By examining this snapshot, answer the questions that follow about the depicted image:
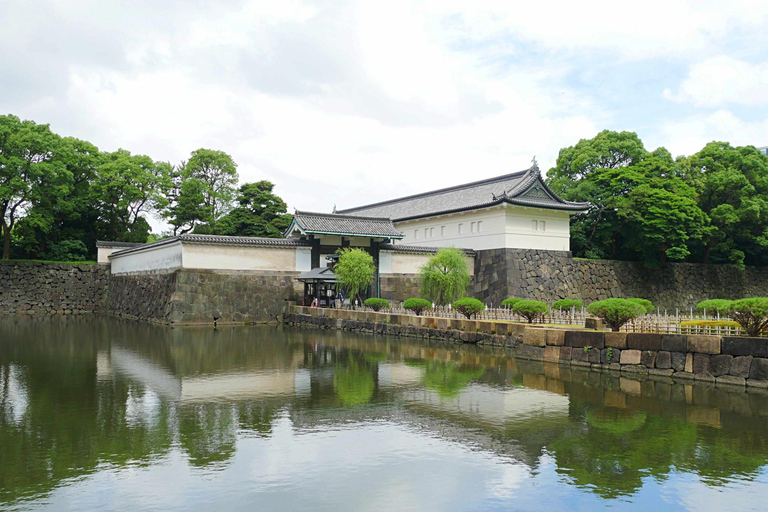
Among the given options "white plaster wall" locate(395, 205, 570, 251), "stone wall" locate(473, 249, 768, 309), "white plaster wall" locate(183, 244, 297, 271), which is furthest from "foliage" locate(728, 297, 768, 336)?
"white plaster wall" locate(183, 244, 297, 271)

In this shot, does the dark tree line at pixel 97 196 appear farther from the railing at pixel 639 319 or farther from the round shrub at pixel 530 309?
the round shrub at pixel 530 309

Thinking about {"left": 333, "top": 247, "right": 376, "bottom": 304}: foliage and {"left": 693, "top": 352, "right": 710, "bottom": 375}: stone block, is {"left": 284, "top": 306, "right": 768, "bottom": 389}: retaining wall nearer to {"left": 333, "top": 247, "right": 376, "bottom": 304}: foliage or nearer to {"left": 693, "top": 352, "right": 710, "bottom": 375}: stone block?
{"left": 693, "top": 352, "right": 710, "bottom": 375}: stone block

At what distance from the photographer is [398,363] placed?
15.6 metres

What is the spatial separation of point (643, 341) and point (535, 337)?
3.17m

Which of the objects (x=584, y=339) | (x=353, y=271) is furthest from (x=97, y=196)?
(x=584, y=339)

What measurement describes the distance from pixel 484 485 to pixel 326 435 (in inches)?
106

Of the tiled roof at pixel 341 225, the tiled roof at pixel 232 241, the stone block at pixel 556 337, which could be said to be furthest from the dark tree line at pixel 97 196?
the stone block at pixel 556 337

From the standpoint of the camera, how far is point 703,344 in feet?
42.3

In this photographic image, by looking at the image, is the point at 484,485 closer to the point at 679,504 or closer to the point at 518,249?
the point at 679,504

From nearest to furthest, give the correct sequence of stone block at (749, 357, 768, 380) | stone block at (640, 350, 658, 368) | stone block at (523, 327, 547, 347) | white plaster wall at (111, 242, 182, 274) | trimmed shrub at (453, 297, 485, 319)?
stone block at (749, 357, 768, 380) → stone block at (640, 350, 658, 368) → stone block at (523, 327, 547, 347) → trimmed shrub at (453, 297, 485, 319) → white plaster wall at (111, 242, 182, 274)

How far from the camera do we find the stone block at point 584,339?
1481 centimetres

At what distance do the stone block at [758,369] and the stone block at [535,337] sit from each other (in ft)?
17.0

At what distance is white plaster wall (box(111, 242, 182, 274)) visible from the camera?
1133 inches

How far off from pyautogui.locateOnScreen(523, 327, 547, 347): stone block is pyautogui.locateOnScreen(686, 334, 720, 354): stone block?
3950 millimetres
